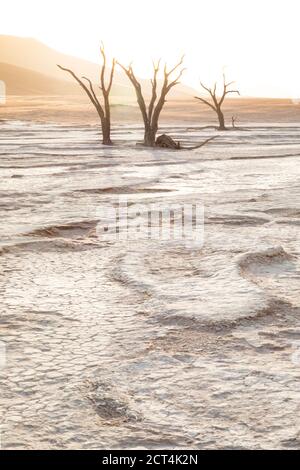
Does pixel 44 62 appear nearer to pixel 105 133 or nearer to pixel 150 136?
pixel 105 133

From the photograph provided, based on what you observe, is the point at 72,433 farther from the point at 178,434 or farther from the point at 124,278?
the point at 124,278

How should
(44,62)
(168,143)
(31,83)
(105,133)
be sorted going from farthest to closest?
(44,62) → (31,83) → (105,133) → (168,143)

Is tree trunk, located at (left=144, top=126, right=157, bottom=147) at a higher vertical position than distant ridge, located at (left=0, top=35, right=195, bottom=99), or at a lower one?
lower

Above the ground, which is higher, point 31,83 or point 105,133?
point 105,133

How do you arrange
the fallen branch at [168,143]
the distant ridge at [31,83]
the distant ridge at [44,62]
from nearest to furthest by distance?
the fallen branch at [168,143] → the distant ridge at [31,83] → the distant ridge at [44,62]

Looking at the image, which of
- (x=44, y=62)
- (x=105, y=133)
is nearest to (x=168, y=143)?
(x=105, y=133)

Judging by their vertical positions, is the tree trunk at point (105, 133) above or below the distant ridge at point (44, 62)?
below

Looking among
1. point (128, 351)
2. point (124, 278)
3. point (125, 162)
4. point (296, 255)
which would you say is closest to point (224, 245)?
point (296, 255)

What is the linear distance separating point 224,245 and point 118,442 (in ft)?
8.40

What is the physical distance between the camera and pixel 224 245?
4441mm

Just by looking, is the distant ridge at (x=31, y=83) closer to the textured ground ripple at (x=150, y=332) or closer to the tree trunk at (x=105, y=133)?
the tree trunk at (x=105, y=133)

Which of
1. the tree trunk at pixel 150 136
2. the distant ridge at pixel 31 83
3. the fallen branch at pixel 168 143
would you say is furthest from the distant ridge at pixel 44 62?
the fallen branch at pixel 168 143

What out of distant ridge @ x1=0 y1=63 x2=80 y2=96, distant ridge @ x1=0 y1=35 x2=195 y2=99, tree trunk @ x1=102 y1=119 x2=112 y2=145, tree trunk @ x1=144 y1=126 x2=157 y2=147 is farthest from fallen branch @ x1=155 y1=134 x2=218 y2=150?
distant ridge @ x1=0 y1=35 x2=195 y2=99

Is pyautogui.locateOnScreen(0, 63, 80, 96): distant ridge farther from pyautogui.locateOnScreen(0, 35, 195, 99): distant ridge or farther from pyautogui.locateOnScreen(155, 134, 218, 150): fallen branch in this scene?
pyautogui.locateOnScreen(155, 134, 218, 150): fallen branch
